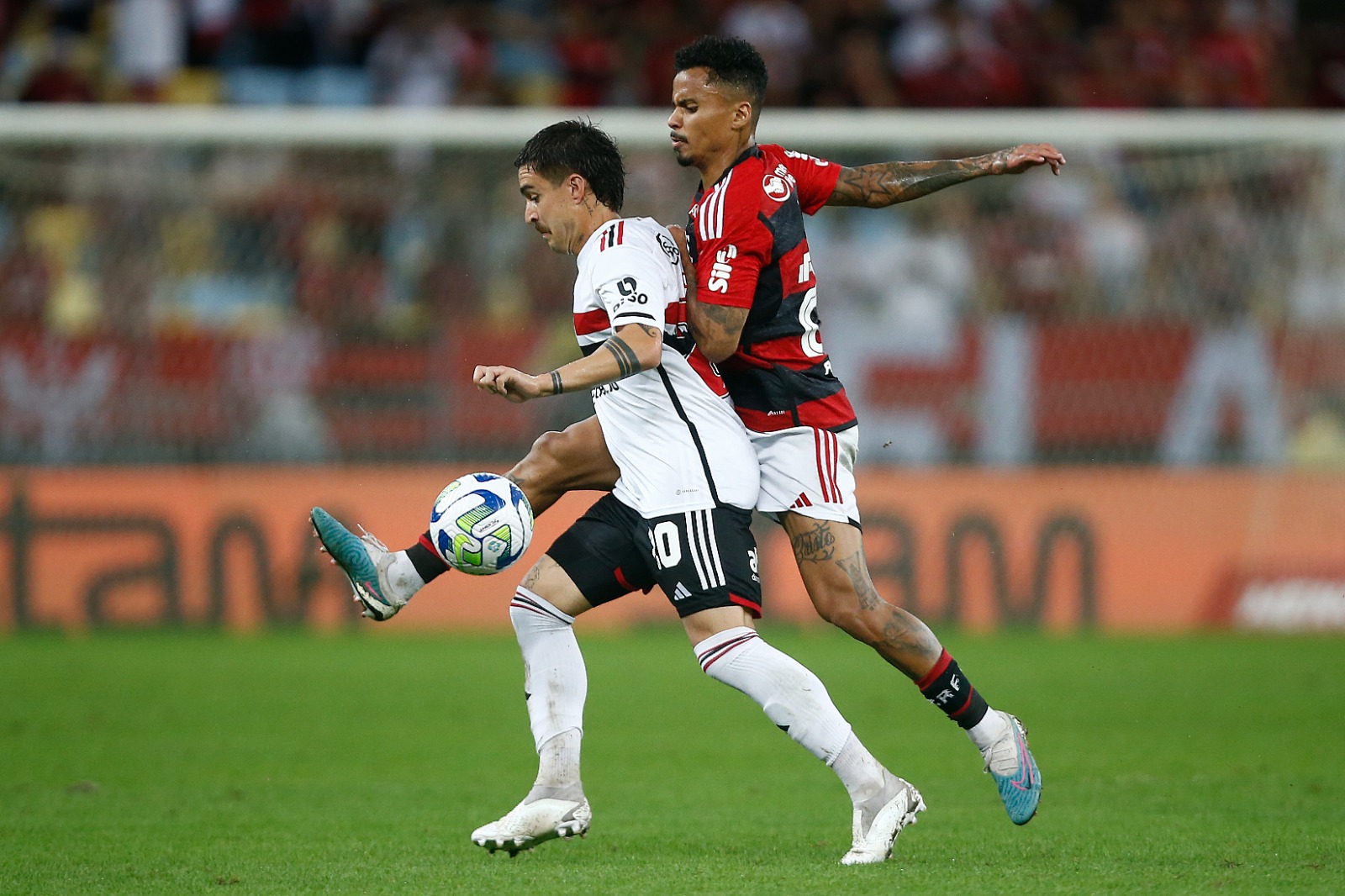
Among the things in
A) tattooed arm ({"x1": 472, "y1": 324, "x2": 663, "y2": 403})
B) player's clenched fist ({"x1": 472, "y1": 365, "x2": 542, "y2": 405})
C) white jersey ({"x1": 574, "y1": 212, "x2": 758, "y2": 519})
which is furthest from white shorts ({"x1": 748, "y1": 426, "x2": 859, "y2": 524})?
player's clenched fist ({"x1": 472, "y1": 365, "x2": 542, "y2": 405})

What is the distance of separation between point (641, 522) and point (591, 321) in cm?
63

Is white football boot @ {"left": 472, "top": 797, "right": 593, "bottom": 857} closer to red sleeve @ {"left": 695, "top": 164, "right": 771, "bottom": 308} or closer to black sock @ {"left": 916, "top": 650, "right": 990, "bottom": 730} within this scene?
black sock @ {"left": 916, "top": 650, "right": 990, "bottom": 730}

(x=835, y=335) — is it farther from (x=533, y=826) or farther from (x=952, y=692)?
(x=533, y=826)

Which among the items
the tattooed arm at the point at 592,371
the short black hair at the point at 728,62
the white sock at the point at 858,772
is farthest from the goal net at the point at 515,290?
the white sock at the point at 858,772

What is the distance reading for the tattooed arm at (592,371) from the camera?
4.57 m

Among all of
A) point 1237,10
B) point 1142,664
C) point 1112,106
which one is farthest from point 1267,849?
point 1237,10

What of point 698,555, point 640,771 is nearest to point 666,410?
point 698,555

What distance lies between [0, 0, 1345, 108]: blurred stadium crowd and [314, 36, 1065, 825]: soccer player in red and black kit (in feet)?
33.8

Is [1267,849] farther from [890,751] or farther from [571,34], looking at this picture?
[571,34]

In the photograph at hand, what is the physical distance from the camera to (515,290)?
12688mm

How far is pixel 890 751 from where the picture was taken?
295 inches

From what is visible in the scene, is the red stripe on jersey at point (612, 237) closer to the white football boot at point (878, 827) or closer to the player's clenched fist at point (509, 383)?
the player's clenched fist at point (509, 383)

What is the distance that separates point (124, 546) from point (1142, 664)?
6797 mm

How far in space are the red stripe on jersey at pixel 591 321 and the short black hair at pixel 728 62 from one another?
827mm
